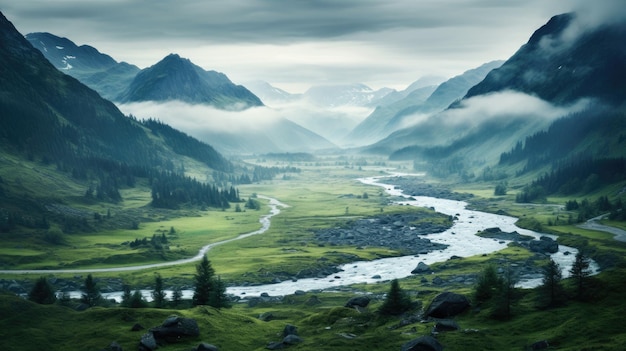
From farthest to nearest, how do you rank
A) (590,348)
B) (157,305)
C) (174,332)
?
(157,305) → (174,332) → (590,348)

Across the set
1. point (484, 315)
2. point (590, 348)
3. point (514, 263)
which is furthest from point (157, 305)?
point (514, 263)

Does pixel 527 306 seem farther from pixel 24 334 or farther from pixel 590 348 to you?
pixel 24 334

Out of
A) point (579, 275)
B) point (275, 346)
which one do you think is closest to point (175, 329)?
point (275, 346)

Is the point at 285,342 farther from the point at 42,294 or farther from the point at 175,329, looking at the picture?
the point at 42,294

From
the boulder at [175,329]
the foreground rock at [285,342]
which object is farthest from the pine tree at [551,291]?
the boulder at [175,329]

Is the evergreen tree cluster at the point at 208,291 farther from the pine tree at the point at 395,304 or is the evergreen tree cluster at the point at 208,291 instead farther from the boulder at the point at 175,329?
the pine tree at the point at 395,304

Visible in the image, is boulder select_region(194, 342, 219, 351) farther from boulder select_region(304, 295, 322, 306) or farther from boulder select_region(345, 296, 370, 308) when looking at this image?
boulder select_region(304, 295, 322, 306)
